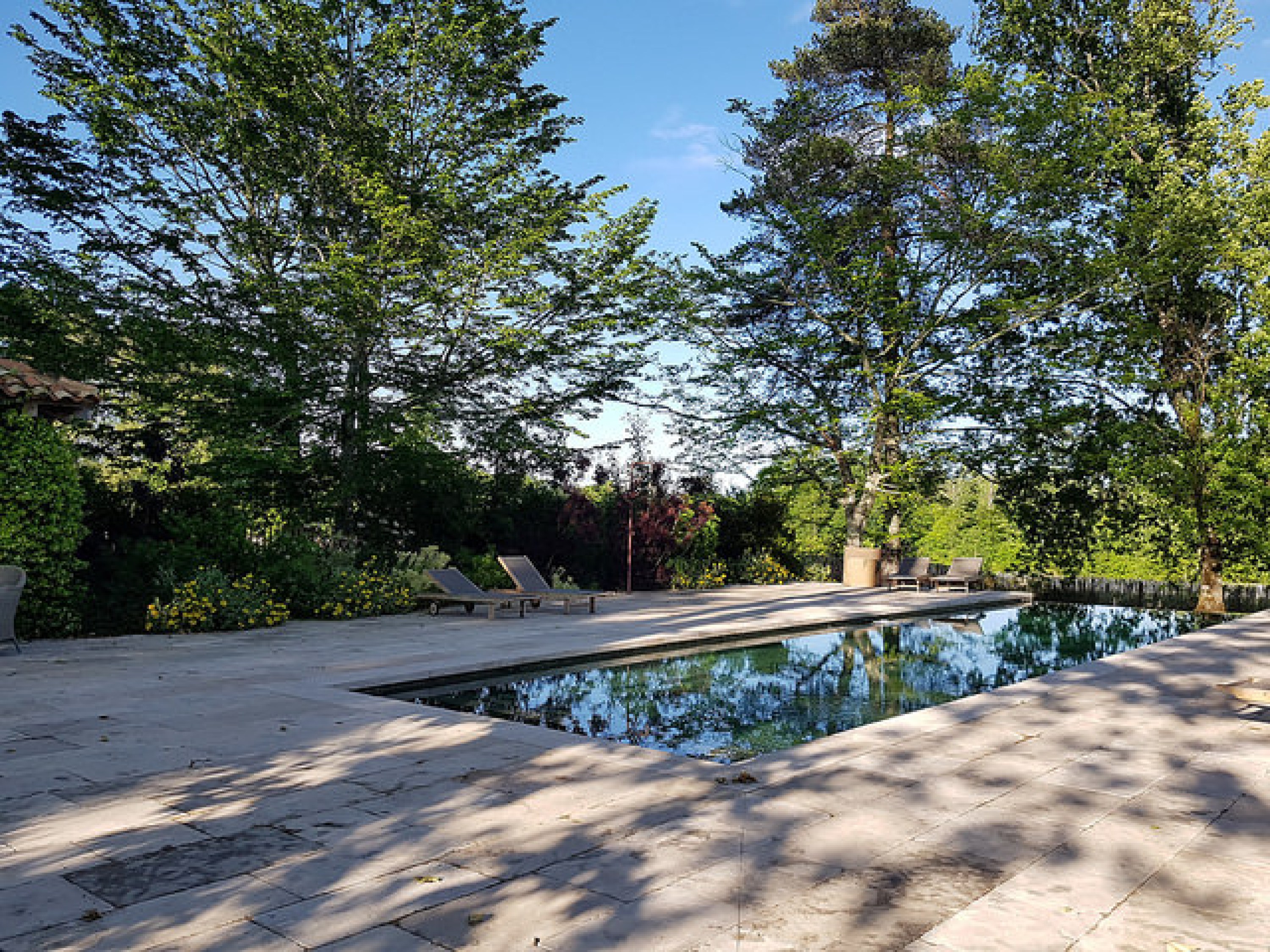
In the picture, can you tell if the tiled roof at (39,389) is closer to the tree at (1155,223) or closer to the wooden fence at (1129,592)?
the tree at (1155,223)

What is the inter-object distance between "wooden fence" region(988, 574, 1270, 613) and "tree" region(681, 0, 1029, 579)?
3858mm

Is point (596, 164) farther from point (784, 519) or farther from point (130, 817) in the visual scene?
point (130, 817)

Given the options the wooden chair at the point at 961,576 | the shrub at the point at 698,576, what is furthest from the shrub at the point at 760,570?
the wooden chair at the point at 961,576

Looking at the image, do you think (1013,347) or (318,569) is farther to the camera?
(1013,347)

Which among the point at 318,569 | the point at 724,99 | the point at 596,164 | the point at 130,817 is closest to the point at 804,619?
the point at 318,569

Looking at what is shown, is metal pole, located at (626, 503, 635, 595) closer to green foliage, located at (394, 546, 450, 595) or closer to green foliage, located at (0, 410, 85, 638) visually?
green foliage, located at (394, 546, 450, 595)

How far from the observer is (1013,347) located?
2111 centimetres

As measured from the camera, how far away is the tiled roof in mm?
9016

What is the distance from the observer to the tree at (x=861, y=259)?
20.0 metres

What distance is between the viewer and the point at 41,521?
9477mm

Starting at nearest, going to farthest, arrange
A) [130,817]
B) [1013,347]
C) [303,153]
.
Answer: [130,817] < [303,153] < [1013,347]

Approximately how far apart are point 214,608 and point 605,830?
8.66 metres

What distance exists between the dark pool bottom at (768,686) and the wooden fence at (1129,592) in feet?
23.3

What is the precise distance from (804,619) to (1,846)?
10.0m
